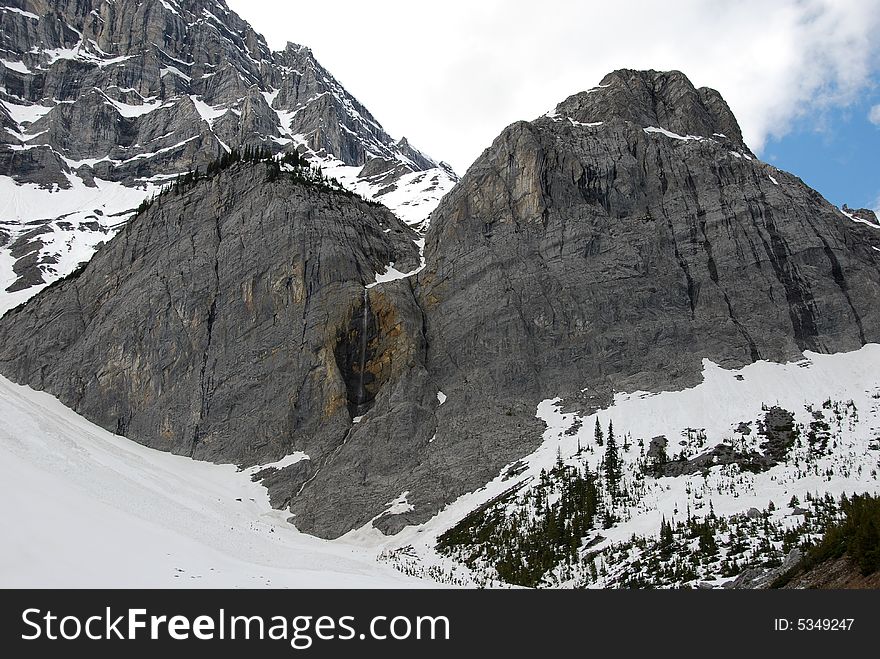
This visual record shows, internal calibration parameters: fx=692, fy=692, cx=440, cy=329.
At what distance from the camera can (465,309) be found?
61969 millimetres

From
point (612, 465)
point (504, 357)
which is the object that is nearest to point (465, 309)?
point (504, 357)

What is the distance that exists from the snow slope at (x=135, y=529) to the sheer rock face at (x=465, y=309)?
19.4 feet

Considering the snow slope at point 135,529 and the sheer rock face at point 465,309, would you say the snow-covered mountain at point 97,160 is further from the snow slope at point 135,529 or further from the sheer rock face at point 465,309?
the snow slope at point 135,529

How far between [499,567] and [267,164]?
61214 mm

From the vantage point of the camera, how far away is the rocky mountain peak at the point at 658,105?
7450cm

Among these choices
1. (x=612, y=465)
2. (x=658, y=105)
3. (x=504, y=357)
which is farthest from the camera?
(x=658, y=105)

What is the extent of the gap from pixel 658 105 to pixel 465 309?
35.9 m

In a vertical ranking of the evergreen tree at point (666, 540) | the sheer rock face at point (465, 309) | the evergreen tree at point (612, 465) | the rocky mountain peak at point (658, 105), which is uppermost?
the rocky mountain peak at point (658, 105)

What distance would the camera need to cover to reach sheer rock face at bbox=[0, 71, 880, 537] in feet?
174

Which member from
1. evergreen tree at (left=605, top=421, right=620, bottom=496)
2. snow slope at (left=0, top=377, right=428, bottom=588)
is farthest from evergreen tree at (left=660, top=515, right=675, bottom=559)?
snow slope at (left=0, top=377, right=428, bottom=588)

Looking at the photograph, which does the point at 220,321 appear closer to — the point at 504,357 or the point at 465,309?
the point at 465,309

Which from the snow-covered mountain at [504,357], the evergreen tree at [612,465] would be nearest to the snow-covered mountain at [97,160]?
the snow-covered mountain at [504,357]

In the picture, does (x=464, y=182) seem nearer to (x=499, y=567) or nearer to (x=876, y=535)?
(x=499, y=567)

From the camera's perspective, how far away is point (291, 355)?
6119cm
